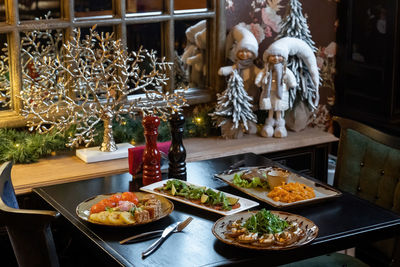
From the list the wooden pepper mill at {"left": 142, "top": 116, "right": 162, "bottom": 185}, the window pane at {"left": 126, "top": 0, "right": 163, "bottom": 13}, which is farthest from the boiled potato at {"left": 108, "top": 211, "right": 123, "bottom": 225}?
the window pane at {"left": 126, "top": 0, "right": 163, "bottom": 13}

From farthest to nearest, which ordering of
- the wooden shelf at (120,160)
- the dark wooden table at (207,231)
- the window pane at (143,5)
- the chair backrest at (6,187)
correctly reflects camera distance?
the window pane at (143,5) < the wooden shelf at (120,160) < the chair backrest at (6,187) < the dark wooden table at (207,231)

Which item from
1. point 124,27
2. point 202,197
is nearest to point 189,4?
point 124,27

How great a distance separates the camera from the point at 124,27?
3.23 metres

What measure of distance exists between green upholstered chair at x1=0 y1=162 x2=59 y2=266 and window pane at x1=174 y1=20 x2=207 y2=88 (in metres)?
1.63

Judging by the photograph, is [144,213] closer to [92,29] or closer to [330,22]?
[92,29]

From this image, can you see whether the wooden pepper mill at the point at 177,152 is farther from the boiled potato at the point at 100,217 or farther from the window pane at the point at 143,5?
the window pane at the point at 143,5

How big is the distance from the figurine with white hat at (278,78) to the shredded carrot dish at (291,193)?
3.23 feet

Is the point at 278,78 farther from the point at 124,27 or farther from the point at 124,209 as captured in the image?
the point at 124,209

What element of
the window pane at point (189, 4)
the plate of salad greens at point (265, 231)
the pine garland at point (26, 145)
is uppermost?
the window pane at point (189, 4)

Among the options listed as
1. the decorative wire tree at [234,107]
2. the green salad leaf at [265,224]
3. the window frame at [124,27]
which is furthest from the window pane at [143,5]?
the green salad leaf at [265,224]

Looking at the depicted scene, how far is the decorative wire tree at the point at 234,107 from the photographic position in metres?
3.30

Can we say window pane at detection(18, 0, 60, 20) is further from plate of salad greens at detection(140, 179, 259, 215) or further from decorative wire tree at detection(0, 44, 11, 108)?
plate of salad greens at detection(140, 179, 259, 215)

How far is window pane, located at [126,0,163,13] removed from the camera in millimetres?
3248

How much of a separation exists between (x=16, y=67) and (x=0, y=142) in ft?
1.14
